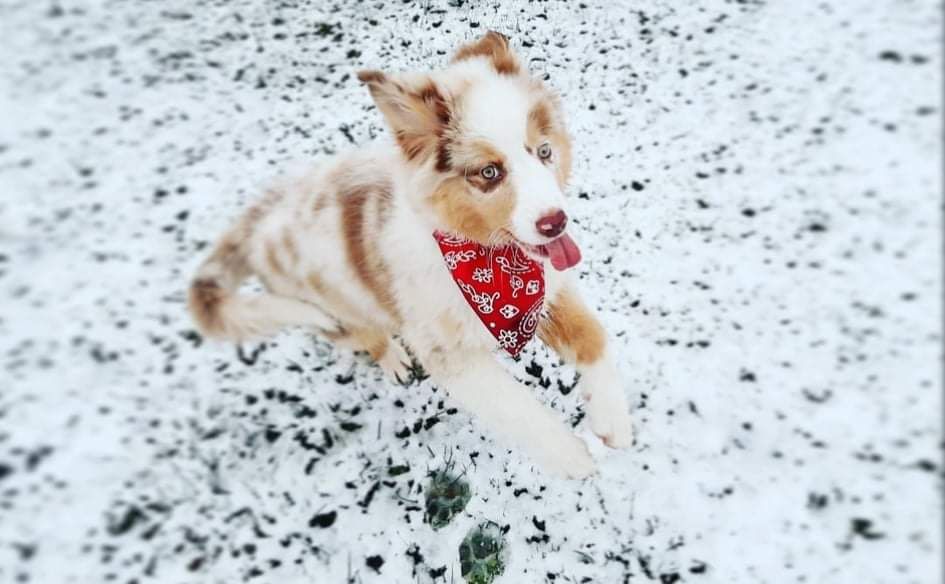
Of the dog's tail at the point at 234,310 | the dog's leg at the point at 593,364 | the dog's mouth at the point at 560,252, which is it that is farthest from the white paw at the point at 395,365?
the dog's mouth at the point at 560,252

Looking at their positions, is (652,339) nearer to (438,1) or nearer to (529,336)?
(529,336)

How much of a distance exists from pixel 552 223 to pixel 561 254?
0.26 m

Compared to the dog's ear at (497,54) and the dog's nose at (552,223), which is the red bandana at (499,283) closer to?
the dog's nose at (552,223)

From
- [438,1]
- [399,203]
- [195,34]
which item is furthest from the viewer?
[438,1]

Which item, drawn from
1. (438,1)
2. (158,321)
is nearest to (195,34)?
(438,1)

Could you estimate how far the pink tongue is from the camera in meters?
2.22

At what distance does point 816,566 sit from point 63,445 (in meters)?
3.17

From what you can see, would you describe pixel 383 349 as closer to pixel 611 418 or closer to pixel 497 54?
pixel 611 418

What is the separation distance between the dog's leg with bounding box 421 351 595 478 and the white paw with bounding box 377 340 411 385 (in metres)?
0.51

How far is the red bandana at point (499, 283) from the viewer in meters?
2.40

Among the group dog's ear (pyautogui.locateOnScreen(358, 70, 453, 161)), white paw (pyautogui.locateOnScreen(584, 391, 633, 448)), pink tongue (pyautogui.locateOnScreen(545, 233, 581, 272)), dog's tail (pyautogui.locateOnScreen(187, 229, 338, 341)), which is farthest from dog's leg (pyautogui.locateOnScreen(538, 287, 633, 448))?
dog's tail (pyautogui.locateOnScreen(187, 229, 338, 341))

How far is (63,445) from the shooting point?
215 centimetres

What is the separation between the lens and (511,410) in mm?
2602

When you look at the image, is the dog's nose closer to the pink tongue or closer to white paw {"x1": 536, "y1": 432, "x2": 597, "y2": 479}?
the pink tongue
